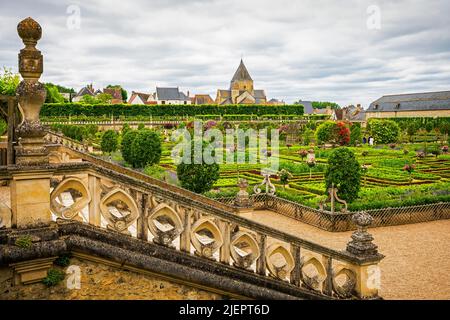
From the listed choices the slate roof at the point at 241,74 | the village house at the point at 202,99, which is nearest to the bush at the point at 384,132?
the slate roof at the point at 241,74

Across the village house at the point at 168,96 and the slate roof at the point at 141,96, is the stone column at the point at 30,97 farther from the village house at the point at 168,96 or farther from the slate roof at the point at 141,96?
the slate roof at the point at 141,96

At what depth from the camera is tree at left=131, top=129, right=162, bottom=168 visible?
90.2ft

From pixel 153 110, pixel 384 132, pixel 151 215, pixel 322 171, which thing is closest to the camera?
pixel 151 215

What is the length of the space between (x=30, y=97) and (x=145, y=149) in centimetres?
2293

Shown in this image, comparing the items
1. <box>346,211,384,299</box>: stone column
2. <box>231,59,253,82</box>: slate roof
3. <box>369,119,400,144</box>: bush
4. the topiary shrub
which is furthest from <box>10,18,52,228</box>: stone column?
<box>231,59,253,82</box>: slate roof

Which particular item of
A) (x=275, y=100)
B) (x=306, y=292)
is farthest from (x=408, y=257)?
(x=275, y=100)

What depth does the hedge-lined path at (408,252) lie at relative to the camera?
10.5 m

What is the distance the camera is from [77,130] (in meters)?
41.9

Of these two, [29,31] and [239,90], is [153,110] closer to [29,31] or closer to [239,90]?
[239,90]

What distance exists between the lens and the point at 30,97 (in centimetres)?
477

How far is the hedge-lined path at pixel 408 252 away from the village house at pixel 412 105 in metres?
79.2

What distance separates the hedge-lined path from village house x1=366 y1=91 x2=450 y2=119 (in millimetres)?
79183

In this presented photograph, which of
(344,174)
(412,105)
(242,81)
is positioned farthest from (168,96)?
(344,174)

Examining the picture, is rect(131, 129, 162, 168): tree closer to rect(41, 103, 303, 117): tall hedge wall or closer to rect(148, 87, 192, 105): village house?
rect(41, 103, 303, 117): tall hedge wall
